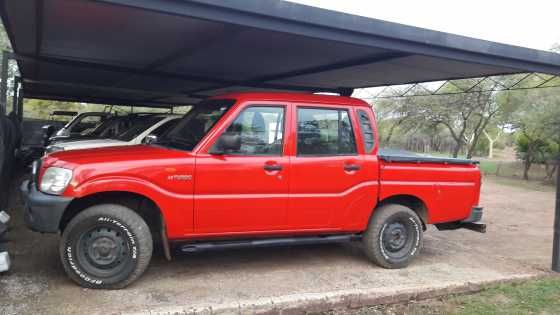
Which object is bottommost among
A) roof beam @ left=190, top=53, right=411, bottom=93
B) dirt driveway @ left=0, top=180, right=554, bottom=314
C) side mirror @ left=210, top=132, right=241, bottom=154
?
dirt driveway @ left=0, top=180, right=554, bottom=314

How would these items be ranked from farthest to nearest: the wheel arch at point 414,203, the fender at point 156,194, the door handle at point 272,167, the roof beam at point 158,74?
the roof beam at point 158,74
the wheel arch at point 414,203
the door handle at point 272,167
the fender at point 156,194

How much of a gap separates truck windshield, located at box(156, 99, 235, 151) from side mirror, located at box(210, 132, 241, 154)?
0.22 metres

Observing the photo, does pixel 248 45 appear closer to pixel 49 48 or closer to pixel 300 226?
pixel 300 226

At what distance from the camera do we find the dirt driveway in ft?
15.0

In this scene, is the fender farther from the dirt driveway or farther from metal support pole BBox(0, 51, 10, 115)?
metal support pole BBox(0, 51, 10, 115)

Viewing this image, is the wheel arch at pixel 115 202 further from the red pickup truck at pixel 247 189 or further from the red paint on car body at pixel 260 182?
the red paint on car body at pixel 260 182

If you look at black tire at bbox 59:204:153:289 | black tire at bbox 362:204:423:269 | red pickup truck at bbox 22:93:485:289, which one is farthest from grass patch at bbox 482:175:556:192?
black tire at bbox 59:204:153:289

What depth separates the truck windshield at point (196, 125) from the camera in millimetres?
5441

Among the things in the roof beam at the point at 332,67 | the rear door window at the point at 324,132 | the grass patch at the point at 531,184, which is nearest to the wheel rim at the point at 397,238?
the rear door window at the point at 324,132

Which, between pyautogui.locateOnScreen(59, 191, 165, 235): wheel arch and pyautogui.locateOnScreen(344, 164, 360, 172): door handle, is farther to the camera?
pyautogui.locateOnScreen(344, 164, 360, 172): door handle

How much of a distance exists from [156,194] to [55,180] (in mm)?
968

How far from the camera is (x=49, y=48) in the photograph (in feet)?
31.7

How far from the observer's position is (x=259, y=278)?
5.53 m

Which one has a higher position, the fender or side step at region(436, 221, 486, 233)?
the fender
